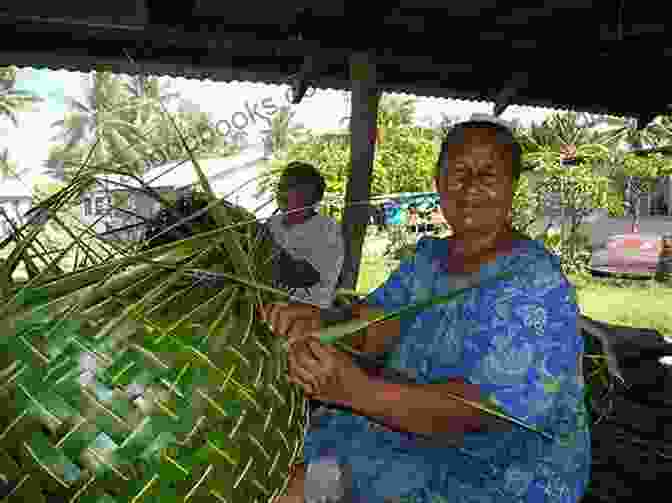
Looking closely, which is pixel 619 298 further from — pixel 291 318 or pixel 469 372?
pixel 291 318

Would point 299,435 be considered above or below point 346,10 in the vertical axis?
below

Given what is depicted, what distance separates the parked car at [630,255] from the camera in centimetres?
1370

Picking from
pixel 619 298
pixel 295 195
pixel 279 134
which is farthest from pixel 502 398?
pixel 619 298

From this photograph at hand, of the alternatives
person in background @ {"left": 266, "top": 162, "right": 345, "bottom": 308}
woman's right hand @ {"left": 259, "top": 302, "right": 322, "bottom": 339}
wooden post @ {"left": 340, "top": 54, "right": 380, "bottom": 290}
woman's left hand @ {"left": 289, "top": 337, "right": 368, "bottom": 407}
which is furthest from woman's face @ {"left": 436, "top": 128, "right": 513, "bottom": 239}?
wooden post @ {"left": 340, "top": 54, "right": 380, "bottom": 290}

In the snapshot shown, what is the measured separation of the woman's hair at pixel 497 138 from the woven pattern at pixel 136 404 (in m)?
0.77

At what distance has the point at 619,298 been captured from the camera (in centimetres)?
1184

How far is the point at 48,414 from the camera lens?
2.13 ft

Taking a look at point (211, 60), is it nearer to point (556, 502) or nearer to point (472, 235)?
point (472, 235)

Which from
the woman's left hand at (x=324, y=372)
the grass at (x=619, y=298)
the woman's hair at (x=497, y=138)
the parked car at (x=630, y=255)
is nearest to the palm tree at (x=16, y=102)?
the grass at (x=619, y=298)

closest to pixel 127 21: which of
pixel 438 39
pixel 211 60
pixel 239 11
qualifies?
pixel 239 11

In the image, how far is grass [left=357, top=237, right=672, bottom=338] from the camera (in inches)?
365

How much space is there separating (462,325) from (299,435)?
0.54m

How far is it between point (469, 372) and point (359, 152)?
13.6 ft

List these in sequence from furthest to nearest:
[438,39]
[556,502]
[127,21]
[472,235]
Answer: [438,39], [127,21], [472,235], [556,502]
